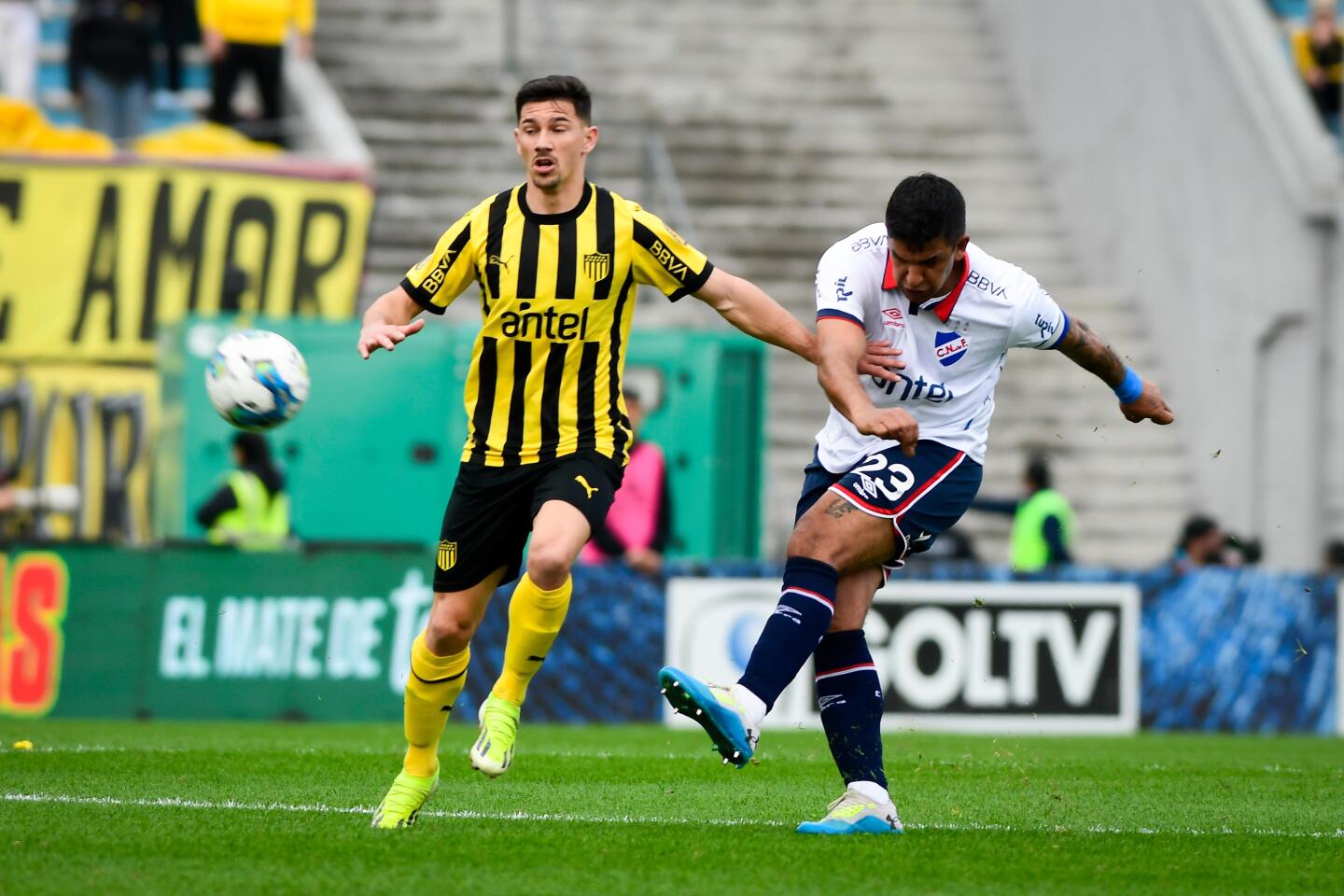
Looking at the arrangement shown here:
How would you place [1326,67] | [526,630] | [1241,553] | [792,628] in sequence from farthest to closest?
[1326,67] < [1241,553] < [526,630] < [792,628]

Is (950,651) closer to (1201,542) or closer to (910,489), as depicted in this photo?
(1201,542)

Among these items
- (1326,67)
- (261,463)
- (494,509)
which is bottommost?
(261,463)

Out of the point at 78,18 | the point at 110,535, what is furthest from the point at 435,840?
the point at 78,18

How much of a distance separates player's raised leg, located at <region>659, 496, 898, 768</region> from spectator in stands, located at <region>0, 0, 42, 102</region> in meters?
13.0

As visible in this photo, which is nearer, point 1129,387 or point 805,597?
point 805,597

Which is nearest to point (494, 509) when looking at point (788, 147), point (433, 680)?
point (433, 680)

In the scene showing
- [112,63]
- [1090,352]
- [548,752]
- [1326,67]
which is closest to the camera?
[1090,352]

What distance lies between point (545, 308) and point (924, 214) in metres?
1.22

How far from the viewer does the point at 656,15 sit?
2198 centimetres

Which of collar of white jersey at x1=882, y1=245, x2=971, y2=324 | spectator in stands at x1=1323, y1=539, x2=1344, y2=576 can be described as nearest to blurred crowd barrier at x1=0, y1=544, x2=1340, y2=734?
spectator in stands at x1=1323, y1=539, x2=1344, y2=576

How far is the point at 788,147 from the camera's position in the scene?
2059 cm

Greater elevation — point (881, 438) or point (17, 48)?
point (17, 48)

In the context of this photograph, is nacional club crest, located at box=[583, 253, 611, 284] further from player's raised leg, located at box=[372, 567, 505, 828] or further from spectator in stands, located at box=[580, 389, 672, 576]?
spectator in stands, located at box=[580, 389, 672, 576]

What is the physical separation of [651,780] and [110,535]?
832cm
